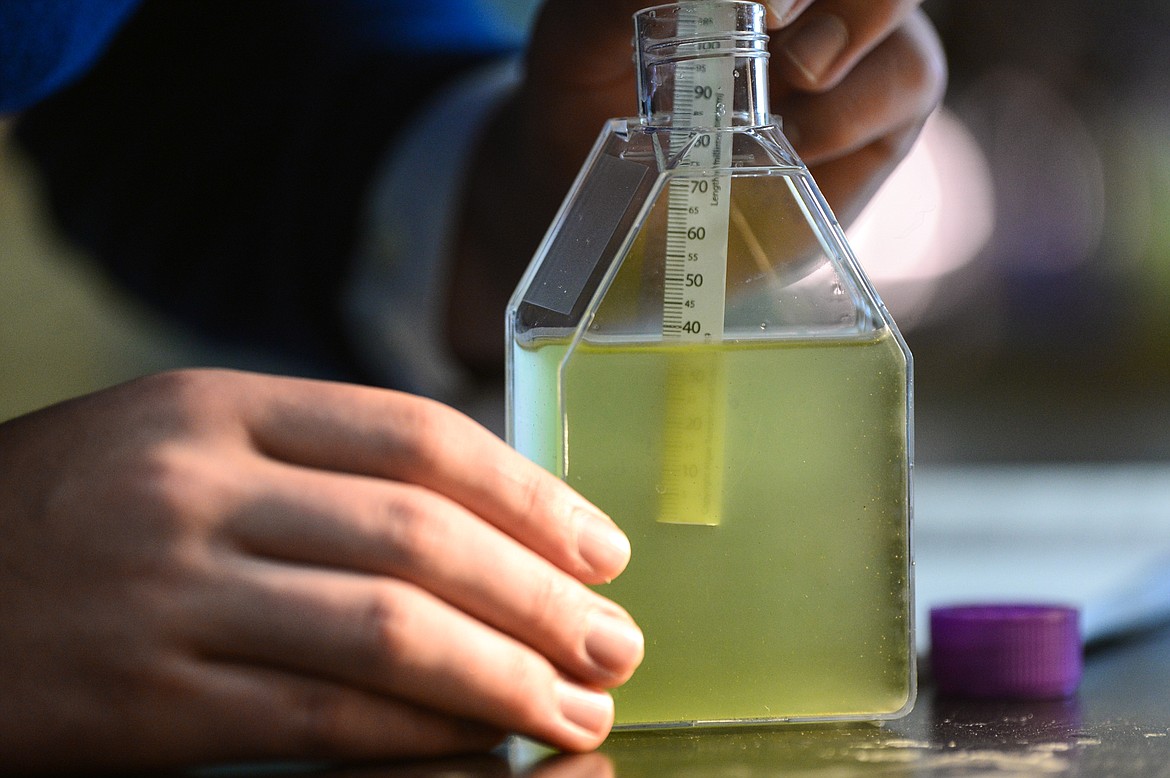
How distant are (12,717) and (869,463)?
251 millimetres

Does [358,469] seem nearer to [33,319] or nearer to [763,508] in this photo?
[763,508]

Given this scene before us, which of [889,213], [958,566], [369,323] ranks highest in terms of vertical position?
[889,213]

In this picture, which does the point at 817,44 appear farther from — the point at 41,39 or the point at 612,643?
the point at 41,39

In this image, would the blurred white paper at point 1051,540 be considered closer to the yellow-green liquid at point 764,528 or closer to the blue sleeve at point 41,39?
the yellow-green liquid at point 764,528

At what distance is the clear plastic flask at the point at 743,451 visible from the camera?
0.35m

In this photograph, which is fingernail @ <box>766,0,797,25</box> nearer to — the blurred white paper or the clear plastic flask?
the clear plastic flask

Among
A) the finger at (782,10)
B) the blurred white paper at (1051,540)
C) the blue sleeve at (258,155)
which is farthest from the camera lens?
the blue sleeve at (258,155)

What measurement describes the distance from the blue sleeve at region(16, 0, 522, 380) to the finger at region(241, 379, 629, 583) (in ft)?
2.17

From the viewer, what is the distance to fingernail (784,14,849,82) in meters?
0.44

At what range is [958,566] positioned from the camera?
100cm

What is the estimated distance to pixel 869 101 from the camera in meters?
0.48

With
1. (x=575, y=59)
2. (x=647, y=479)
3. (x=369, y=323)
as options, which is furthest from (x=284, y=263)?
(x=647, y=479)

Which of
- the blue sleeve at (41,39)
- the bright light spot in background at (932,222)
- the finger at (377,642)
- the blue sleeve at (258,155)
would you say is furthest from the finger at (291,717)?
the bright light spot in background at (932,222)

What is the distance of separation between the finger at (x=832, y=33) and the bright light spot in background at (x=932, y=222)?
2.56 m
